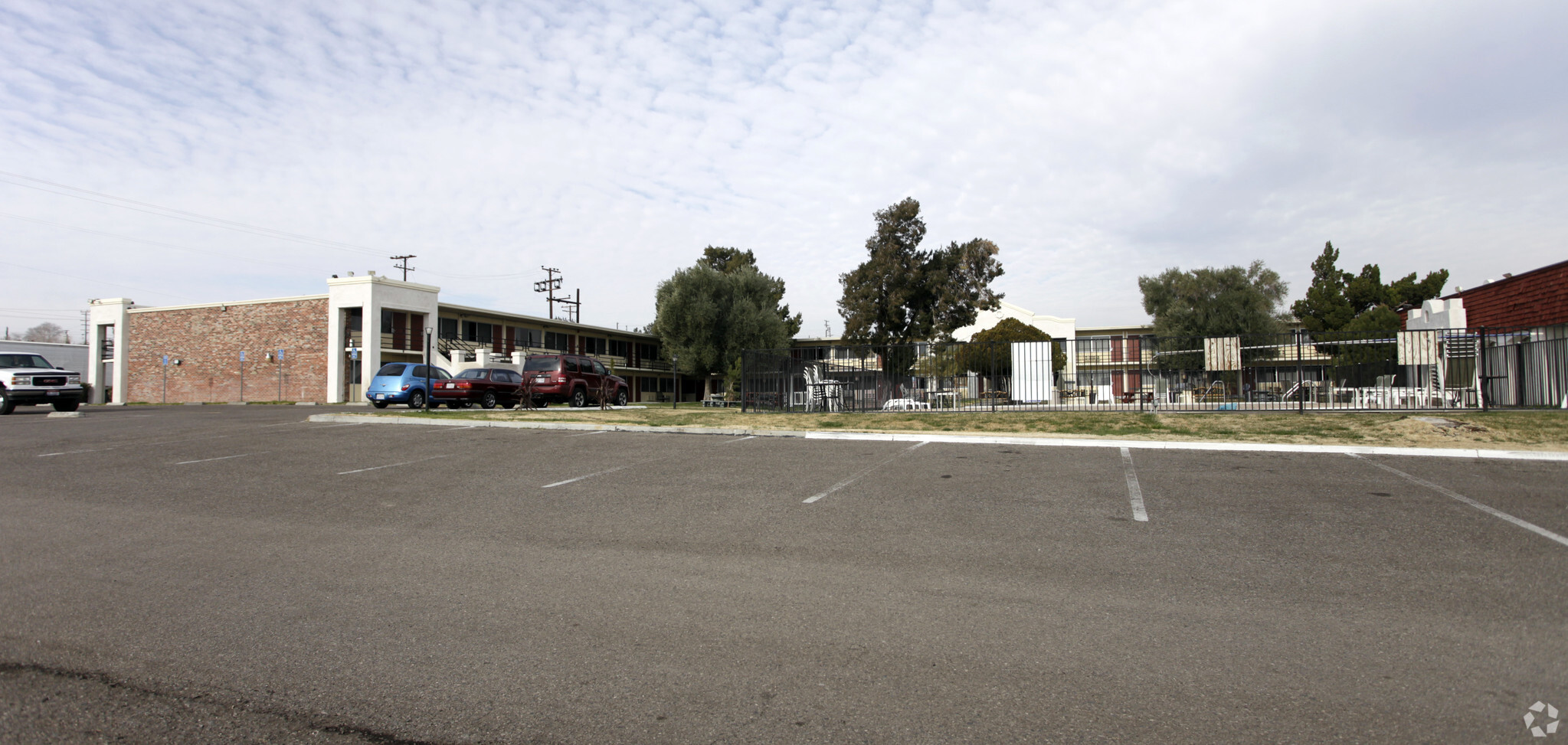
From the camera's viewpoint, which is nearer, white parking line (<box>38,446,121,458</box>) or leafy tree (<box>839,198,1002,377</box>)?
white parking line (<box>38,446,121,458</box>)

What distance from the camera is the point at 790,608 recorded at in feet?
15.0

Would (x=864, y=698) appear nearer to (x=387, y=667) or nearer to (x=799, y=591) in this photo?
(x=799, y=591)

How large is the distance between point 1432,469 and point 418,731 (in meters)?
11.6

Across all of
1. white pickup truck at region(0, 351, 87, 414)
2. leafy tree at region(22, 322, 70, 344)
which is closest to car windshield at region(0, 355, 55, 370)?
white pickup truck at region(0, 351, 87, 414)

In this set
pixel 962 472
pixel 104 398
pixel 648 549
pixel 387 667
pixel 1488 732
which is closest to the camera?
pixel 1488 732

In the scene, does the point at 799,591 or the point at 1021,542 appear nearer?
the point at 799,591

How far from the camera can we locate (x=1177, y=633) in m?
4.14

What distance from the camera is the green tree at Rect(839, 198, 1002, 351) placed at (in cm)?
4766

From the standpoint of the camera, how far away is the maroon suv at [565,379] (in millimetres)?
24719

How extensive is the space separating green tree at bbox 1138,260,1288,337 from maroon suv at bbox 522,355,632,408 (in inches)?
1376

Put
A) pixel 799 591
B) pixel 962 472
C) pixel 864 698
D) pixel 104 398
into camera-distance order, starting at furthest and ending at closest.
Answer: pixel 104 398
pixel 962 472
pixel 799 591
pixel 864 698

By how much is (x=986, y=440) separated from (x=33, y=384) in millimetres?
27643

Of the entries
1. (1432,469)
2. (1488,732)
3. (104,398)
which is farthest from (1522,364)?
(104,398)

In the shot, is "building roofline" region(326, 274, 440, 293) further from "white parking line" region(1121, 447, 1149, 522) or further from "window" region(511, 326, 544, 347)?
"white parking line" region(1121, 447, 1149, 522)
